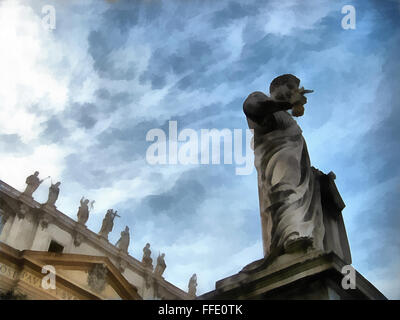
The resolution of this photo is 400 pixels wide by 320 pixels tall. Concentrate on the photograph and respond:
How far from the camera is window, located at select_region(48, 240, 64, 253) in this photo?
3036 centimetres

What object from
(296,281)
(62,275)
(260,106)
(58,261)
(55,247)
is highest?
(55,247)

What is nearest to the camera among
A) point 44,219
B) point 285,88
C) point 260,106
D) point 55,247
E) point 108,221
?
point 260,106

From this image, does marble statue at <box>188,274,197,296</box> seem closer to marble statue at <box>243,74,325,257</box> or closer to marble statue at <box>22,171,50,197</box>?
marble statue at <box>22,171,50,197</box>

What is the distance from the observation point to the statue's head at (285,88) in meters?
5.32

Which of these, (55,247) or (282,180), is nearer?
(282,180)

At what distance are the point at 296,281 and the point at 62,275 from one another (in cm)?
2501

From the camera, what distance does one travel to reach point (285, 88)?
5.42 meters

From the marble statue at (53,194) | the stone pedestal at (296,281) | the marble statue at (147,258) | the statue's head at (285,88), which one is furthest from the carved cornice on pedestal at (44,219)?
the stone pedestal at (296,281)

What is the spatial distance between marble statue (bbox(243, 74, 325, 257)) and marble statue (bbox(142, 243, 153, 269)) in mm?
33128

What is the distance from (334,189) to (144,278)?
1291 inches

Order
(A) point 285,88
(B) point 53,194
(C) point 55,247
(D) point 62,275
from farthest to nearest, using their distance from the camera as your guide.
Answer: (B) point 53,194, (C) point 55,247, (D) point 62,275, (A) point 285,88

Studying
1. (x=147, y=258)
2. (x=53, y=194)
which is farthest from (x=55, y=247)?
(x=147, y=258)

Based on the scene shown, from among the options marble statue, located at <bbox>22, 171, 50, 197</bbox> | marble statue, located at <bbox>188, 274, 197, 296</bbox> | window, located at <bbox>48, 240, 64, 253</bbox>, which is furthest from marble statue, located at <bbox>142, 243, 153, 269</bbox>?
marble statue, located at <bbox>22, 171, 50, 197</bbox>

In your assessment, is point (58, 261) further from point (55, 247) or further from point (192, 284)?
point (192, 284)
